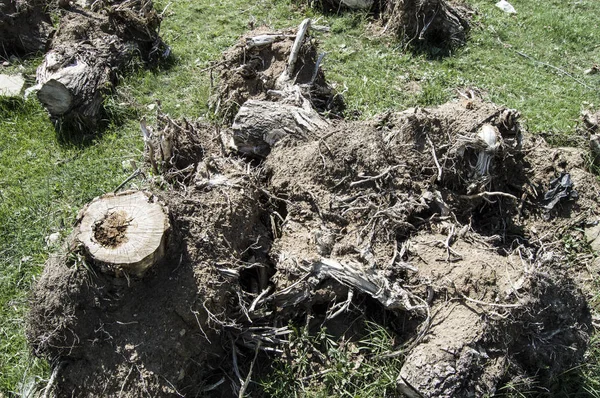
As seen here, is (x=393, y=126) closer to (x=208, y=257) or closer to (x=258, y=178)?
(x=258, y=178)

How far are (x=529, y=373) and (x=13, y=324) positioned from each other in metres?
3.48

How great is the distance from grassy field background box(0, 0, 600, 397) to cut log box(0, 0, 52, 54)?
0.26m

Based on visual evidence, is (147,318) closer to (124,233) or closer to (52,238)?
(124,233)

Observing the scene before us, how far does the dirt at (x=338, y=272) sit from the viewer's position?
9.92 feet

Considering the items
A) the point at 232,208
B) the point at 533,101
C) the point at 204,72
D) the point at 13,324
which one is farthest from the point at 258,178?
the point at 533,101

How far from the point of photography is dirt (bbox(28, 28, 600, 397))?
3023mm

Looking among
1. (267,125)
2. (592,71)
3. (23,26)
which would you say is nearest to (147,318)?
(267,125)

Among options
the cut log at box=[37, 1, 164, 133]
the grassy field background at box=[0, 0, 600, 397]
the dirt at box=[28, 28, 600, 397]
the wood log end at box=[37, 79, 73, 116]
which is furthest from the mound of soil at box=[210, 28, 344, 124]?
the wood log end at box=[37, 79, 73, 116]

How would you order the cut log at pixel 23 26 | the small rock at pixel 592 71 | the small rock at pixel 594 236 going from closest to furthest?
the small rock at pixel 594 236 < the cut log at pixel 23 26 < the small rock at pixel 592 71

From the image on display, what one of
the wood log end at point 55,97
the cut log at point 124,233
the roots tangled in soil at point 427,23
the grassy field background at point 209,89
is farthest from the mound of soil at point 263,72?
the cut log at point 124,233

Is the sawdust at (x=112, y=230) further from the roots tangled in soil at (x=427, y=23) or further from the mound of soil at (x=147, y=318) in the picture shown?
the roots tangled in soil at (x=427, y=23)

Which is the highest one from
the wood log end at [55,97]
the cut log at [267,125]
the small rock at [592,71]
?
the cut log at [267,125]

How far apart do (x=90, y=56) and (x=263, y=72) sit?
1962 millimetres

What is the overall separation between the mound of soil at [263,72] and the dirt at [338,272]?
93cm
